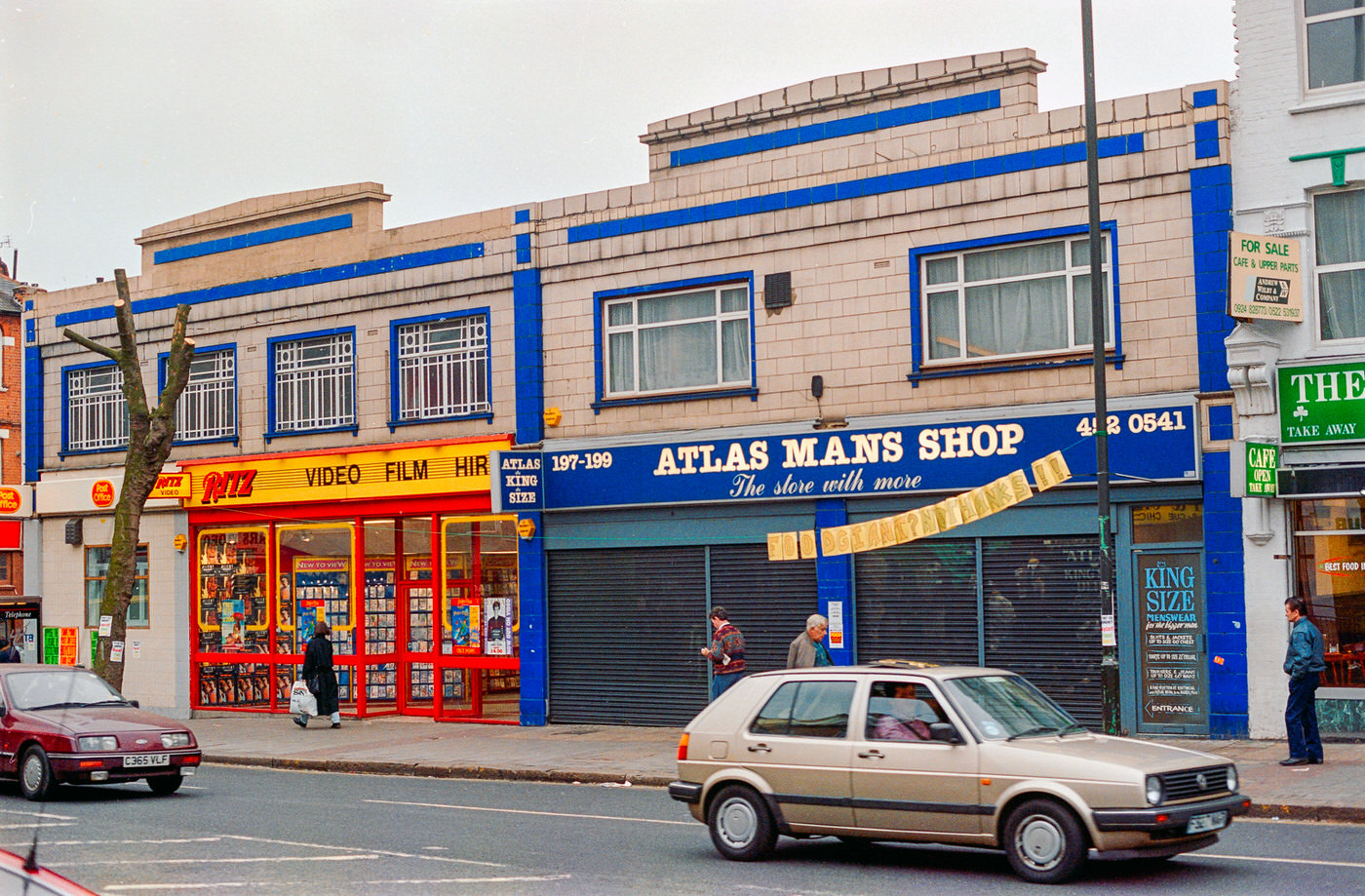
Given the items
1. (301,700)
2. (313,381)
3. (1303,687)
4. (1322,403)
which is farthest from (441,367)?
(1303,687)

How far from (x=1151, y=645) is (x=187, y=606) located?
58.5ft

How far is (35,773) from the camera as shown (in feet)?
52.0

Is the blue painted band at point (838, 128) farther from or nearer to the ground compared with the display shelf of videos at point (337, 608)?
farther from the ground

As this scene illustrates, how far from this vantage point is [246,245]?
28.1 metres

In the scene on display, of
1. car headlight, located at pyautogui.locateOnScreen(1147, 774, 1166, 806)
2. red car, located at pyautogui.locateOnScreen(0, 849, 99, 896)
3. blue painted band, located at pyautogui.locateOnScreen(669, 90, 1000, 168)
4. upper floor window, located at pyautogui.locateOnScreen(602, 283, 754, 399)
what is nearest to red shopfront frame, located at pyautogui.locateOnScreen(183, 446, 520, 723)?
upper floor window, located at pyautogui.locateOnScreen(602, 283, 754, 399)

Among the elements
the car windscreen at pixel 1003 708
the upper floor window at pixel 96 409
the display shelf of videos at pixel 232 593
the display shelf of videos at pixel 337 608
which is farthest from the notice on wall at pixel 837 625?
the upper floor window at pixel 96 409

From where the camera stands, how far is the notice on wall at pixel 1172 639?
59.0ft

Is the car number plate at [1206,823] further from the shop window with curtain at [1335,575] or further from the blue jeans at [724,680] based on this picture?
the blue jeans at [724,680]

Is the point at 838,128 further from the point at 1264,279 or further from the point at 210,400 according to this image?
the point at 210,400

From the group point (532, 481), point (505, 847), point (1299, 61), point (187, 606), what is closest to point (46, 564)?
point (187, 606)

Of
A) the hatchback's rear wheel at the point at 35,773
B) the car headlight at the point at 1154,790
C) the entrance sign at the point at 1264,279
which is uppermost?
the entrance sign at the point at 1264,279

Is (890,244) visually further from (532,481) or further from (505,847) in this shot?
(505,847)

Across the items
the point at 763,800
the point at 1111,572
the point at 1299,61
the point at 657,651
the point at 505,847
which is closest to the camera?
the point at 763,800

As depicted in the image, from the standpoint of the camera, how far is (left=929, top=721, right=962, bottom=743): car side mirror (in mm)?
10547
